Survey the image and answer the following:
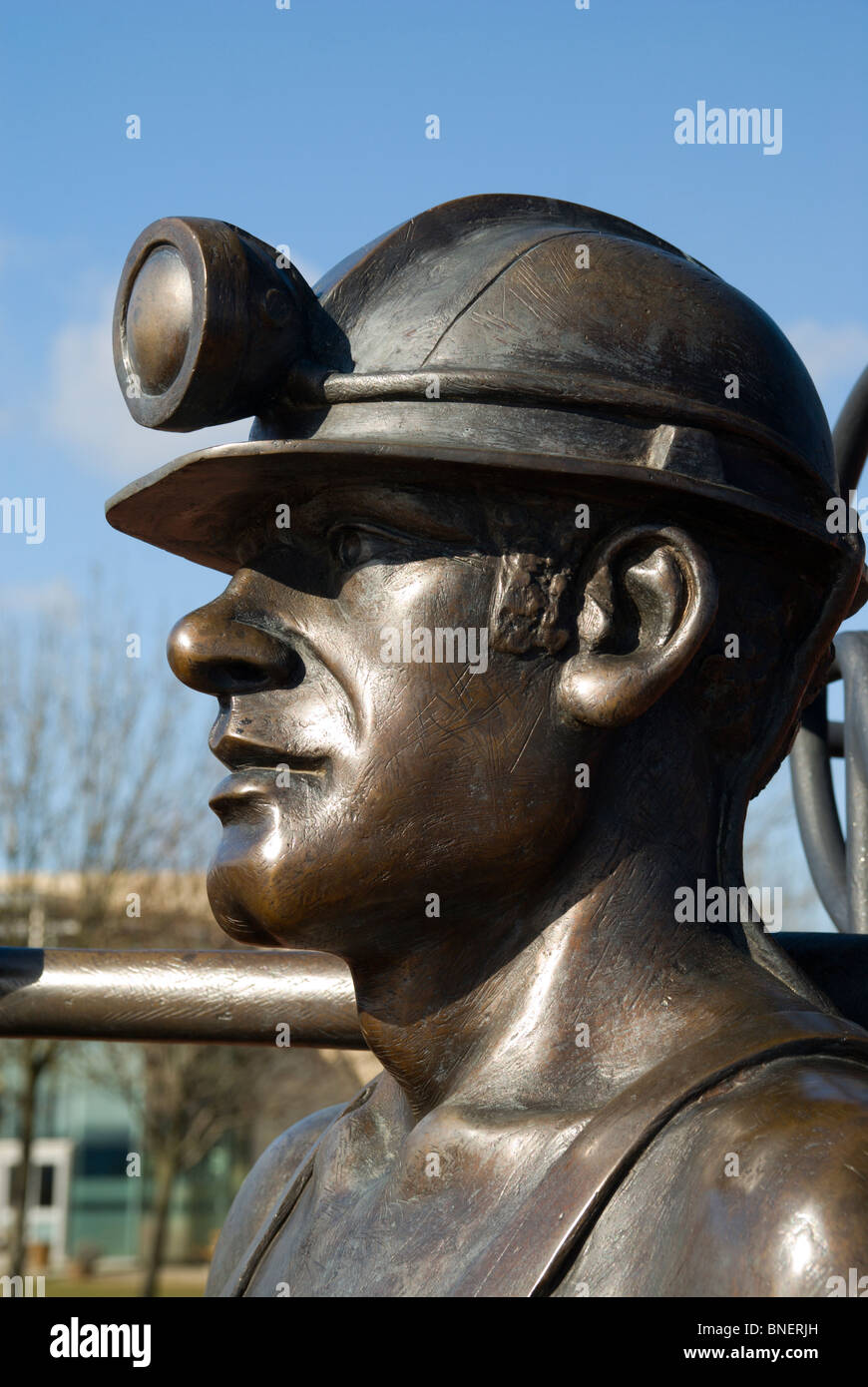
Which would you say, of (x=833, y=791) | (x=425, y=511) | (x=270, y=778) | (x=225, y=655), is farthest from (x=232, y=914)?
(x=833, y=791)

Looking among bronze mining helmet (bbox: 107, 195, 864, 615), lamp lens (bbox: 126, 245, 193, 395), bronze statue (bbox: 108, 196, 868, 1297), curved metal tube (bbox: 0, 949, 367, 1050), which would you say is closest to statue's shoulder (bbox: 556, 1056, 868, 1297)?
bronze statue (bbox: 108, 196, 868, 1297)

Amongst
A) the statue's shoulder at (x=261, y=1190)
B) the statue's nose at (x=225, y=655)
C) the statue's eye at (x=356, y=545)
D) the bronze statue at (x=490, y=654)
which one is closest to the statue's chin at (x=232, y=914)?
the bronze statue at (x=490, y=654)

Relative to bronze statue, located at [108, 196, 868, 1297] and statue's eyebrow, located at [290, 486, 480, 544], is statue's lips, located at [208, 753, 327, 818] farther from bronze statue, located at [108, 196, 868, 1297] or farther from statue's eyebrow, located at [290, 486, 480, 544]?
statue's eyebrow, located at [290, 486, 480, 544]

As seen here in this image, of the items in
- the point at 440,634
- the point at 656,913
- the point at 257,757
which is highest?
the point at 440,634

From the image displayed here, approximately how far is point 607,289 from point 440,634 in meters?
0.62

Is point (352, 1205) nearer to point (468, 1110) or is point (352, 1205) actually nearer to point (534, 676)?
point (468, 1110)

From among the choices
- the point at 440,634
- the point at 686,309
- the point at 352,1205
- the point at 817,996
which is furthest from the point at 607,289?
the point at 352,1205

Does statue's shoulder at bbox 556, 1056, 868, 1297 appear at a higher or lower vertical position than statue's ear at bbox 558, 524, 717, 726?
lower

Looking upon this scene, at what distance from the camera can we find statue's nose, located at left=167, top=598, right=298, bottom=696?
279 cm

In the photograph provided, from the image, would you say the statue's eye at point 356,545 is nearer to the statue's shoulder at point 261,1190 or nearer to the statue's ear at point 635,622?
Answer: the statue's ear at point 635,622

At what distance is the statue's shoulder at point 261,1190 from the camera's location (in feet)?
11.2
